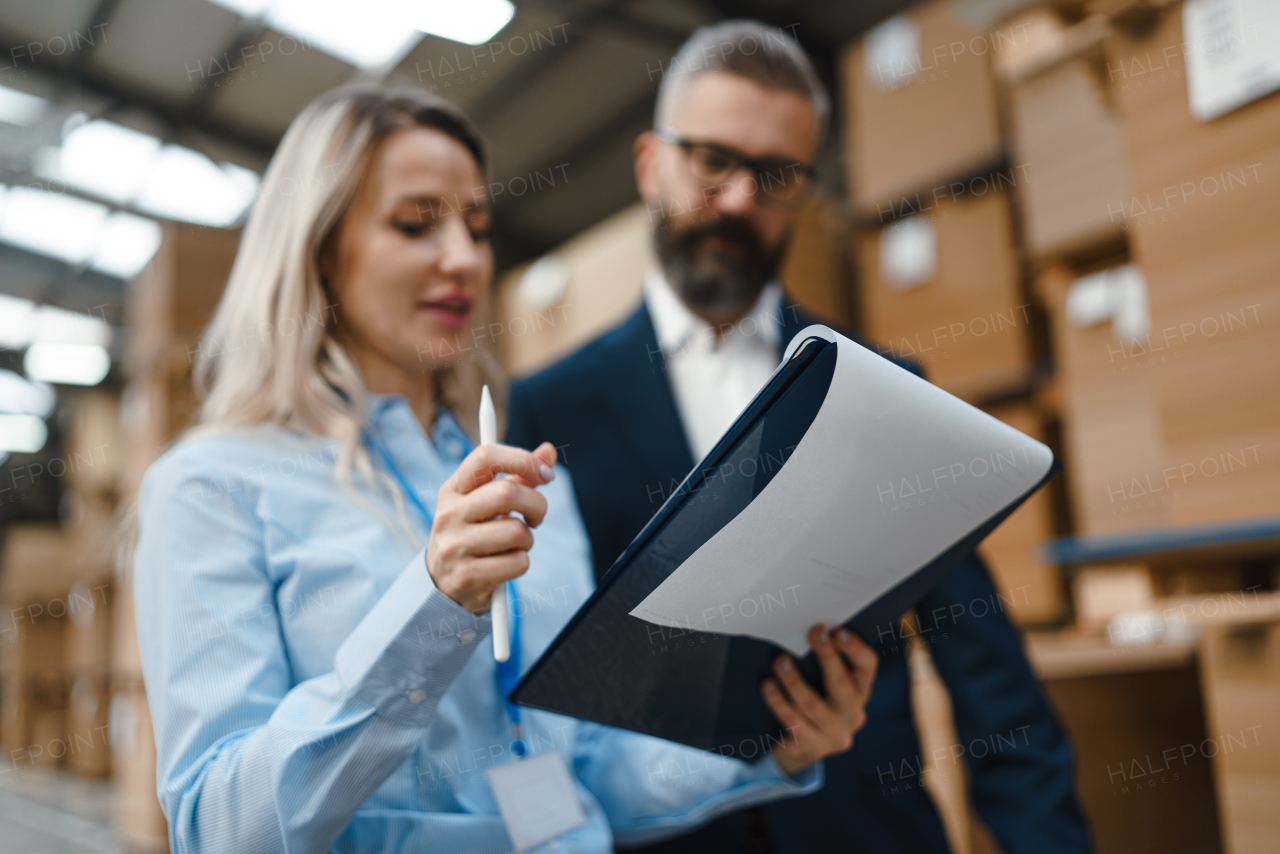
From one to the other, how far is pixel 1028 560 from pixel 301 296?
6.67ft

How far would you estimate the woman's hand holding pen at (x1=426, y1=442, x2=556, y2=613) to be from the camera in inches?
23.7

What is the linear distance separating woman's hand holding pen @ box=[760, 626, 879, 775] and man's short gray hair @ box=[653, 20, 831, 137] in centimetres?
87

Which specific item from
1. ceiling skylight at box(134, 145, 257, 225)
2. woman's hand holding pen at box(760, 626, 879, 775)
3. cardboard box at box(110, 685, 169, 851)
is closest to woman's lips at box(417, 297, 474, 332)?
woman's hand holding pen at box(760, 626, 879, 775)

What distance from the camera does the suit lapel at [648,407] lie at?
1.15 metres

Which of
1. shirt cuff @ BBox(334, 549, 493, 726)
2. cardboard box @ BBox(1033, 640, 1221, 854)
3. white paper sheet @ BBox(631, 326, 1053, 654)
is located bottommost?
cardboard box @ BBox(1033, 640, 1221, 854)

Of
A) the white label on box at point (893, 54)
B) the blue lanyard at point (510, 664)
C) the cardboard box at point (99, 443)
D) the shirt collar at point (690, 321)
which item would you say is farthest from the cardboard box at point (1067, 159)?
the cardboard box at point (99, 443)

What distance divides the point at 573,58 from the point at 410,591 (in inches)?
163

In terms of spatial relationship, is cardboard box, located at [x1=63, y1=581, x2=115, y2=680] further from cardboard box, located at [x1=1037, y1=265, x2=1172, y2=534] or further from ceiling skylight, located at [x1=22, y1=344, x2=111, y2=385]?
cardboard box, located at [x1=1037, y1=265, x2=1172, y2=534]

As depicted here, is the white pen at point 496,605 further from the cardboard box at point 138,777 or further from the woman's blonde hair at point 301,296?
the cardboard box at point 138,777

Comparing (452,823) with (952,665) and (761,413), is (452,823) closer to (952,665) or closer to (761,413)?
(761,413)

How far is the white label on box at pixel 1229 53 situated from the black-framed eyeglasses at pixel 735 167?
23.8 inches

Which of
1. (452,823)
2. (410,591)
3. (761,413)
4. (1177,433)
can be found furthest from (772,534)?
(1177,433)

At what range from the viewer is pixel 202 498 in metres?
0.74

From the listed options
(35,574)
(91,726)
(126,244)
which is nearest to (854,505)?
(126,244)
